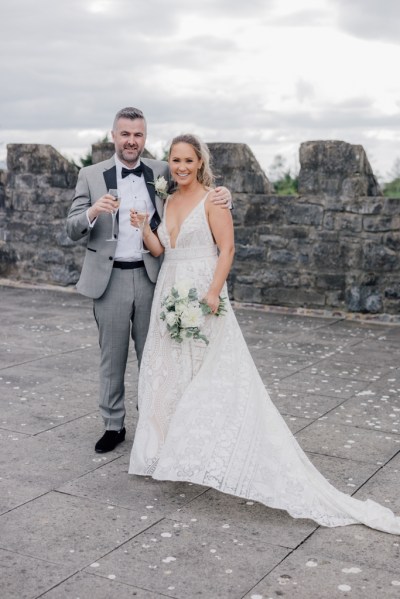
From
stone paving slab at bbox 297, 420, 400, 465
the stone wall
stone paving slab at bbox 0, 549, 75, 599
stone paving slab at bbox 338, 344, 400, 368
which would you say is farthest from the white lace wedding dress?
the stone wall

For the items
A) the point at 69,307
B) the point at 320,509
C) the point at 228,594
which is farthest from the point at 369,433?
the point at 69,307

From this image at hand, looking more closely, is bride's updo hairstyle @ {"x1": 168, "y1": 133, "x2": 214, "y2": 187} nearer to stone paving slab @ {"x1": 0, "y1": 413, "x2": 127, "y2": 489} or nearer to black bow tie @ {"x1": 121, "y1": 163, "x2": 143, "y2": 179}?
black bow tie @ {"x1": 121, "y1": 163, "x2": 143, "y2": 179}

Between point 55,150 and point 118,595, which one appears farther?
point 55,150

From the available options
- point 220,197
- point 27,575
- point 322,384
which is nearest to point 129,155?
point 220,197

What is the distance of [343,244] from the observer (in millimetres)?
9352

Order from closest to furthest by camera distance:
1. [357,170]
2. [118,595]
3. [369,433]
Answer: [118,595]
[369,433]
[357,170]

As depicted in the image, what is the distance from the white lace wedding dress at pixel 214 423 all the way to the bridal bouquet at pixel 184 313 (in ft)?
0.36

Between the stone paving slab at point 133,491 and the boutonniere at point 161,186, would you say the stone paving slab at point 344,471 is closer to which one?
the stone paving slab at point 133,491

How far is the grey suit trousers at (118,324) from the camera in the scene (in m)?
4.73

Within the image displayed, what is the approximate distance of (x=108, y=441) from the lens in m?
4.77

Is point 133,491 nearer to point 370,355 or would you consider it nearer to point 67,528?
point 67,528

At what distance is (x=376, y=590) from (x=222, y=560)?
621mm

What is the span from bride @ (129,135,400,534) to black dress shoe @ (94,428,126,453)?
45 cm

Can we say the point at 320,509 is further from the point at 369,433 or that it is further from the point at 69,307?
the point at 69,307
